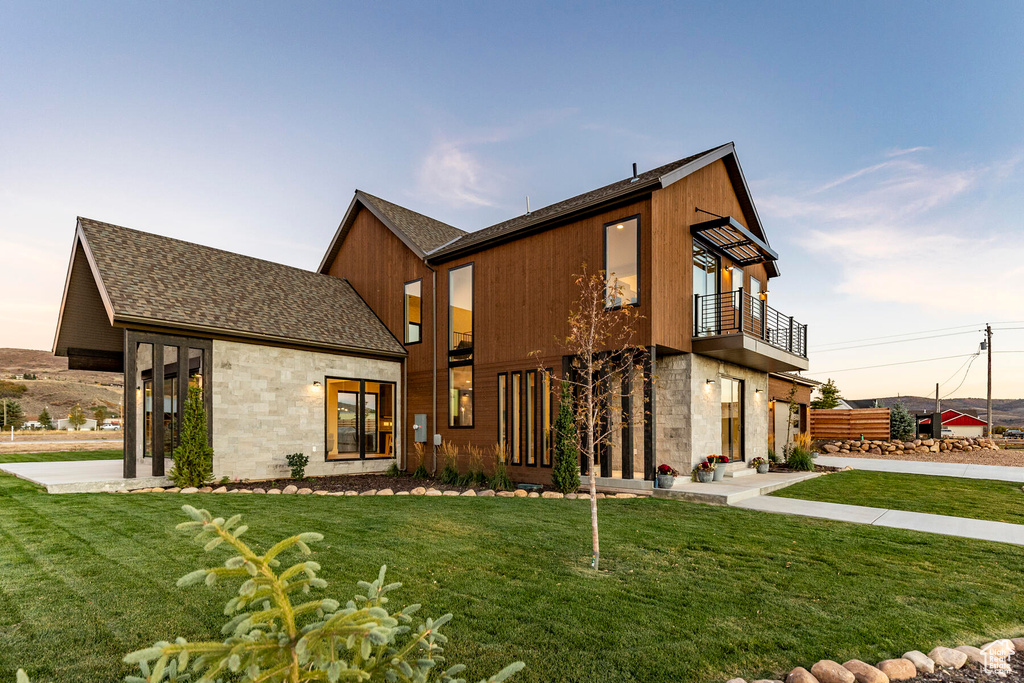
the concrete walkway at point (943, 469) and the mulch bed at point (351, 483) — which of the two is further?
the concrete walkway at point (943, 469)

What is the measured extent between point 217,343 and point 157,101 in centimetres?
910

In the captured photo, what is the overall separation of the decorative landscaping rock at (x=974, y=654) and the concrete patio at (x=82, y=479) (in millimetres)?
12658

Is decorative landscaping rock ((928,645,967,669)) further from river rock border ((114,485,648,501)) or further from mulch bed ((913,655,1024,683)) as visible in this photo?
river rock border ((114,485,648,501))

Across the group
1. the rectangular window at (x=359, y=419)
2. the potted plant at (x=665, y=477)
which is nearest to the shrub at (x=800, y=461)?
the potted plant at (x=665, y=477)

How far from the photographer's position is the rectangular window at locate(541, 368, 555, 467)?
38.4ft

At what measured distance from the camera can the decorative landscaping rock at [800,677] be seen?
10.2 feet

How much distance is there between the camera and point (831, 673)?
10.5 feet

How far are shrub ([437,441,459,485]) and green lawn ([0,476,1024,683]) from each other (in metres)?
4.47

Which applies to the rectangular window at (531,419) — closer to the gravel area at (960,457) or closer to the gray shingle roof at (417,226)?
the gray shingle roof at (417,226)

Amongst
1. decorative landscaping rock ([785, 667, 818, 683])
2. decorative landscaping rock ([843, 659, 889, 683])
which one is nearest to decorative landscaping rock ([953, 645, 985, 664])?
decorative landscaping rock ([843, 659, 889, 683])

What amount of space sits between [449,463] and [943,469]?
14529mm

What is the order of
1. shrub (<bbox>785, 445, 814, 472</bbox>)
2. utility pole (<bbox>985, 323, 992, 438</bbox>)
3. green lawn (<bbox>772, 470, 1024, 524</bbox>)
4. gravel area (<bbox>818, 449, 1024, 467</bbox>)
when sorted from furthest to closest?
utility pole (<bbox>985, 323, 992, 438</bbox>) < gravel area (<bbox>818, 449, 1024, 467</bbox>) < shrub (<bbox>785, 445, 814, 472</bbox>) < green lawn (<bbox>772, 470, 1024, 524</bbox>)

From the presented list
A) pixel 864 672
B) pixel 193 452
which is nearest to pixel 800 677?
pixel 864 672

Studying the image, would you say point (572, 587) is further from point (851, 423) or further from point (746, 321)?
point (851, 423)
